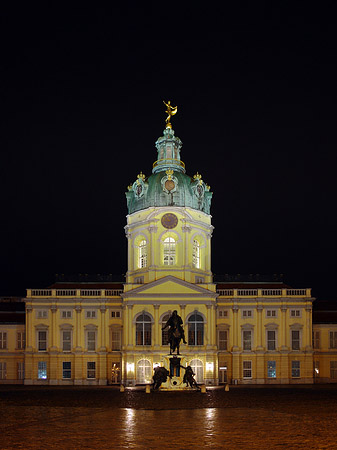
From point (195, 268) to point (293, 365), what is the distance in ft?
46.2

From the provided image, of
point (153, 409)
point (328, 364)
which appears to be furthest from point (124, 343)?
point (153, 409)

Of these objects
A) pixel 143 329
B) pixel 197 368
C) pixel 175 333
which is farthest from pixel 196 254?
pixel 175 333

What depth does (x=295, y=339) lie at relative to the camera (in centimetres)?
7062

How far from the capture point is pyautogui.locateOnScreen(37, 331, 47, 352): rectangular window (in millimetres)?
70062

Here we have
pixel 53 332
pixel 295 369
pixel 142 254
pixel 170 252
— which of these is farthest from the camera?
pixel 142 254

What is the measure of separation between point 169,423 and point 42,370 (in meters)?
44.5

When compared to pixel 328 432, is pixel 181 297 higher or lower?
higher

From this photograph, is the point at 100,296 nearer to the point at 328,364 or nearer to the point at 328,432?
the point at 328,364

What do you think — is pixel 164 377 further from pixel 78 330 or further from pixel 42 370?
pixel 42 370

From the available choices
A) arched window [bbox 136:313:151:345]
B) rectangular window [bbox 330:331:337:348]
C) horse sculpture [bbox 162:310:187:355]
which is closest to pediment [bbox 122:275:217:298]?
arched window [bbox 136:313:151:345]

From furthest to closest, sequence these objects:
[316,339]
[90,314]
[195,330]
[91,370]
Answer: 1. [316,339]
2. [90,314]
3. [91,370]
4. [195,330]

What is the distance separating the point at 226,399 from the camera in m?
41.5

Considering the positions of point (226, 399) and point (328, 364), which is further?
point (328, 364)

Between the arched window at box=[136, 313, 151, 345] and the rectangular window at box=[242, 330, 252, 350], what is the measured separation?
10.3 metres
